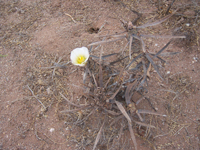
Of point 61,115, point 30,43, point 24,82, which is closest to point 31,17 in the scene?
point 30,43

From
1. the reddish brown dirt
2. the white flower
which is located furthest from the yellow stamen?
the reddish brown dirt

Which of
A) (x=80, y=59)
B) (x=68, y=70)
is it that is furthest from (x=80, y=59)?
(x=68, y=70)

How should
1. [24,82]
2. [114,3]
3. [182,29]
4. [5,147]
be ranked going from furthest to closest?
1. [114,3]
2. [182,29]
3. [24,82]
4. [5,147]

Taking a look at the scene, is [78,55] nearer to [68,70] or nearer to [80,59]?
[80,59]

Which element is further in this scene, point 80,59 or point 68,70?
point 68,70

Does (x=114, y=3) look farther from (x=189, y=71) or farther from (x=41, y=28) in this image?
(x=189, y=71)

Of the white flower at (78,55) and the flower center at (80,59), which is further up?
the white flower at (78,55)

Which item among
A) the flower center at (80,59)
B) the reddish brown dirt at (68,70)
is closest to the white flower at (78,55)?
the flower center at (80,59)

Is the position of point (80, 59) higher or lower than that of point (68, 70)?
higher

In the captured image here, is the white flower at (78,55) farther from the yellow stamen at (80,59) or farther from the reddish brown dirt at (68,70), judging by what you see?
the reddish brown dirt at (68,70)
